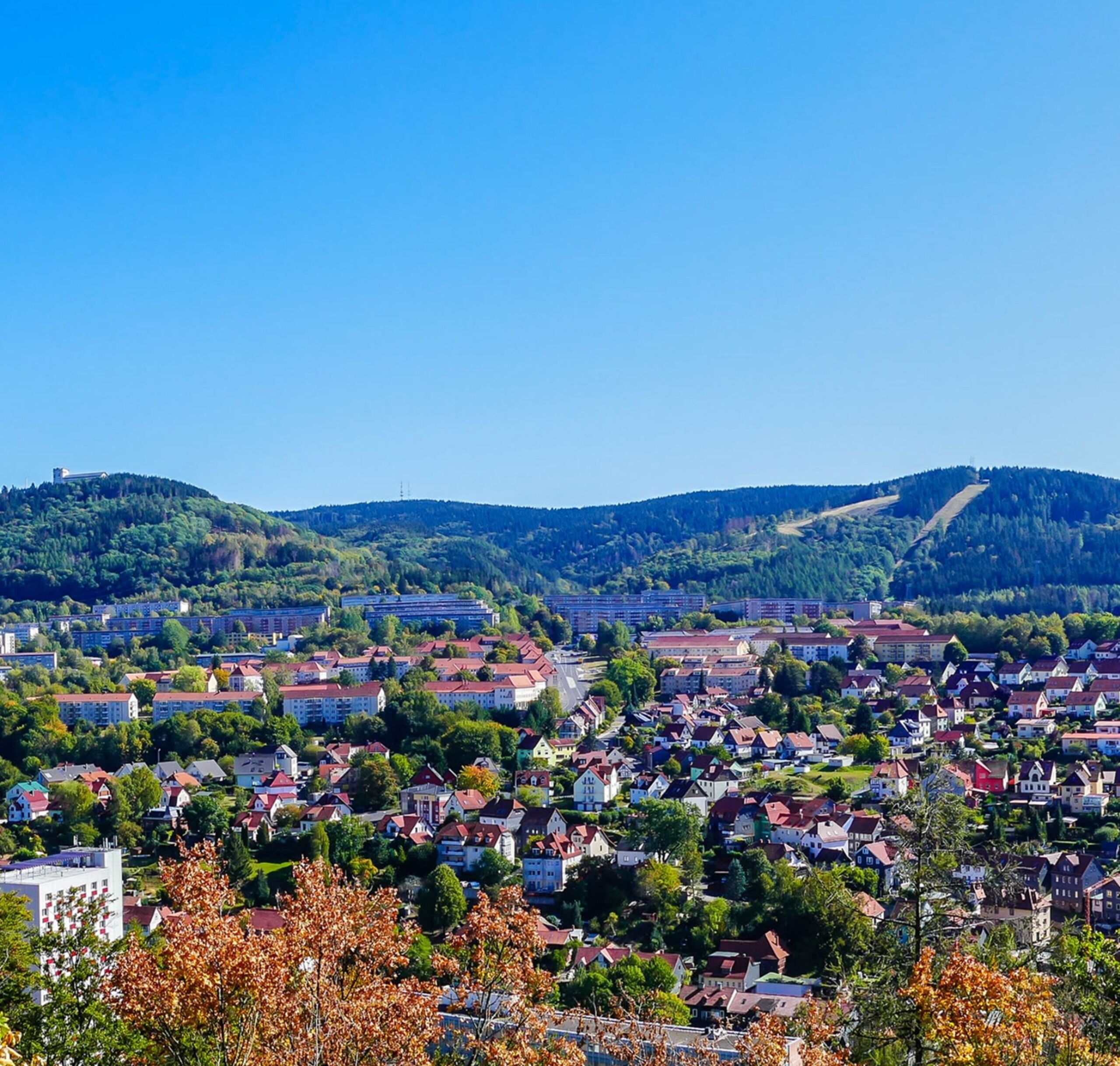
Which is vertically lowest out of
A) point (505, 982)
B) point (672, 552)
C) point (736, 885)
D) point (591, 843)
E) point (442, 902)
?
point (442, 902)

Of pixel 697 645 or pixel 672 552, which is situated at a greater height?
pixel 672 552

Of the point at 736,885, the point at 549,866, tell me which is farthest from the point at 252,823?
the point at 736,885

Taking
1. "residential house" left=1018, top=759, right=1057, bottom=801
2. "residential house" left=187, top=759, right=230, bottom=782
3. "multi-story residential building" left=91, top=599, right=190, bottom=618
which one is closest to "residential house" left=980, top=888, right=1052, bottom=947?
"residential house" left=1018, top=759, right=1057, bottom=801

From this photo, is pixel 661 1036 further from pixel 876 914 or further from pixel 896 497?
pixel 896 497

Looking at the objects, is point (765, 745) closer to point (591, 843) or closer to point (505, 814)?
point (505, 814)

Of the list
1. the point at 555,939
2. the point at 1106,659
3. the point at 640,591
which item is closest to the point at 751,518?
the point at 640,591

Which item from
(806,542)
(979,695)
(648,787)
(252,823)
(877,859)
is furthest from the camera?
(806,542)

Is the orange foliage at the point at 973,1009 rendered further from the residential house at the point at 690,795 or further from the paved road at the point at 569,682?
the paved road at the point at 569,682
